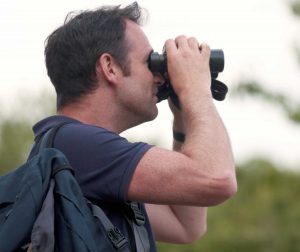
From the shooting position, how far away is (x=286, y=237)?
15.8 m

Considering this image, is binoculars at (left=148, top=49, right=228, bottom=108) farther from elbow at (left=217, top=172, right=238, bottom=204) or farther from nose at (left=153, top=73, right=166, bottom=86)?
elbow at (left=217, top=172, right=238, bottom=204)

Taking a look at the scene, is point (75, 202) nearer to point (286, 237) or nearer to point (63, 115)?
point (63, 115)

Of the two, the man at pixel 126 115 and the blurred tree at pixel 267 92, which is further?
the blurred tree at pixel 267 92

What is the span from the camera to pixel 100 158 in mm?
3611

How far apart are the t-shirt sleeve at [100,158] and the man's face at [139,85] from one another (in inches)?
10.1

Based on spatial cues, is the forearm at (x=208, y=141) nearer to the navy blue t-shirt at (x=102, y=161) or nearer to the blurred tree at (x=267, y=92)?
the navy blue t-shirt at (x=102, y=161)

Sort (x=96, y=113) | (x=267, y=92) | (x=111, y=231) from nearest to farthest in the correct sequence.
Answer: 1. (x=111, y=231)
2. (x=96, y=113)
3. (x=267, y=92)

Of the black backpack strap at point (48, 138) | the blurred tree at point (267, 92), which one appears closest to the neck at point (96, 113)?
the black backpack strap at point (48, 138)

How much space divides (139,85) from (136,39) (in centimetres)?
19

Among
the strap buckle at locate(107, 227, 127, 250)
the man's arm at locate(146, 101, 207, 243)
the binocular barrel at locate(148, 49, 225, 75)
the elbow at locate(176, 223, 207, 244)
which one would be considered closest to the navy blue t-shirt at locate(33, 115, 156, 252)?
the strap buckle at locate(107, 227, 127, 250)

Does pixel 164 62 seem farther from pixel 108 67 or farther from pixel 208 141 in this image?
pixel 208 141

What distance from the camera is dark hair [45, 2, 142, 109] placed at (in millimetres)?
3908

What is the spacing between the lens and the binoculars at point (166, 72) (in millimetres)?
3914

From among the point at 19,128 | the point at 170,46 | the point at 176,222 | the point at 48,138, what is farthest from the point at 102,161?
the point at 19,128
